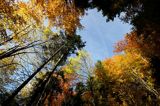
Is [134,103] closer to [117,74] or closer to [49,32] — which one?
[117,74]

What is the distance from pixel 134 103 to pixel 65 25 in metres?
23.1

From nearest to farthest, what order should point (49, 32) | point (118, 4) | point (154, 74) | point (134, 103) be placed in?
1. point (118, 4)
2. point (49, 32)
3. point (154, 74)
4. point (134, 103)

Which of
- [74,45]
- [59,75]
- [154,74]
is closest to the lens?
[74,45]

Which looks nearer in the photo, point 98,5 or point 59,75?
point 98,5

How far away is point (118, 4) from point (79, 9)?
1.93 metres

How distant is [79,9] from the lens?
12844 millimetres

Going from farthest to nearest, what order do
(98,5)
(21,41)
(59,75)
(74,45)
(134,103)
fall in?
(134,103) → (59,75) → (74,45) → (21,41) → (98,5)

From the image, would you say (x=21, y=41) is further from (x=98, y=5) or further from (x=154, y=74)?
(x=154, y=74)

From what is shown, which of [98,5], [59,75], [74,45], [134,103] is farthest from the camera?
[134,103]

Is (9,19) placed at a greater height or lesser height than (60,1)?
lesser

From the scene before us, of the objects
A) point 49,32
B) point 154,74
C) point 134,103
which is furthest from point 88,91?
point 49,32

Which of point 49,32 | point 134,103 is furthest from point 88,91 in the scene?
point 49,32

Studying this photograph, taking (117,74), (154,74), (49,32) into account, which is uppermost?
(117,74)

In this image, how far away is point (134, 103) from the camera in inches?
1318
